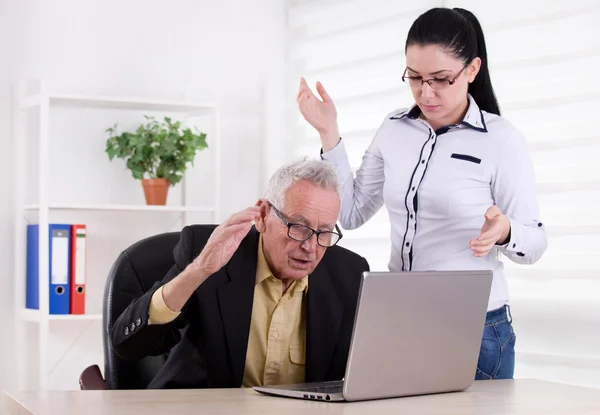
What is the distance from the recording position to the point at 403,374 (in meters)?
1.80

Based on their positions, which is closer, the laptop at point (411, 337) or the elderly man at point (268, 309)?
the laptop at point (411, 337)

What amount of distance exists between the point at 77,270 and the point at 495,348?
2.03 metres

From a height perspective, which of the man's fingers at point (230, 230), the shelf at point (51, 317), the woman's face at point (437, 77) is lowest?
the shelf at point (51, 317)

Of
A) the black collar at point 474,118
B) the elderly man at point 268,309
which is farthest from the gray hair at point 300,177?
the black collar at point 474,118

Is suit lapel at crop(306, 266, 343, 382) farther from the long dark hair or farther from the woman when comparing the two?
the long dark hair

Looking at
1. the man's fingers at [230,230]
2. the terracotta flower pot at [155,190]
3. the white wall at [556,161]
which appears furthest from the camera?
the terracotta flower pot at [155,190]

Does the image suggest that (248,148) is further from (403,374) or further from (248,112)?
(403,374)

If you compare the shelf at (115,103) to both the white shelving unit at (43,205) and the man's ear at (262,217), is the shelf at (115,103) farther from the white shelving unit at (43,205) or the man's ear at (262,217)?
the man's ear at (262,217)

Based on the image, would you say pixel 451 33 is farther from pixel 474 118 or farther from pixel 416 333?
pixel 416 333

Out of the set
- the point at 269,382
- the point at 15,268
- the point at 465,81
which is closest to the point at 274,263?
the point at 269,382

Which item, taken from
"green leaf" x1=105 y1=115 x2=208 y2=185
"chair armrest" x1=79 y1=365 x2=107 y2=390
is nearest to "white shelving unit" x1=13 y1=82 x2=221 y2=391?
"green leaf" x1=105 y1=115 x2=208 y2=185

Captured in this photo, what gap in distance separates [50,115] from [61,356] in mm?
1035

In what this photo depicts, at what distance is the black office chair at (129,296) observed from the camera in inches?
93.4

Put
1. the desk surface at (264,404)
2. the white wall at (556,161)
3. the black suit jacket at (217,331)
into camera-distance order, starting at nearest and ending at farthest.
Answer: the desk surface at (264,404) < the black suit jacket at (217,331) < the white wall at (556,161)
